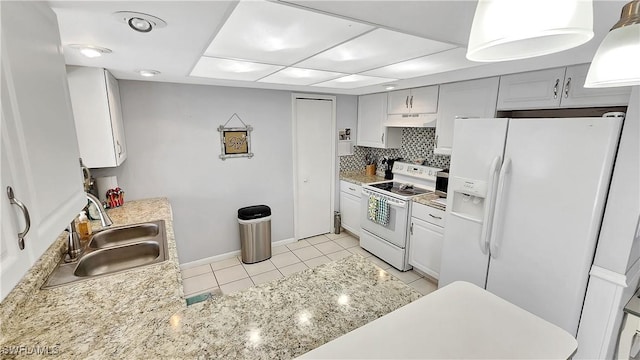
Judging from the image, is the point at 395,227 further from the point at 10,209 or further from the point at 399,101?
the point at 10,209

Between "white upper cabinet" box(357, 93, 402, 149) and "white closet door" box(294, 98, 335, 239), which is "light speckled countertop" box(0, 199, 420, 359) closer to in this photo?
"white closet door" box(294, 98, 335, 239)

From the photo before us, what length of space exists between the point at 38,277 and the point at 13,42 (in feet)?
4.03

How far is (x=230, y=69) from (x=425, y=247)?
264 cm

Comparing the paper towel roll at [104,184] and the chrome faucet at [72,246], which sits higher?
the paper towel roll at [104,184]

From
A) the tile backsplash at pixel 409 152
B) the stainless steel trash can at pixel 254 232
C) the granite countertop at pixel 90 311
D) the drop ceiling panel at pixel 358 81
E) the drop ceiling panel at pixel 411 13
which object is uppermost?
the drop ceiling panel at pixel 358 81

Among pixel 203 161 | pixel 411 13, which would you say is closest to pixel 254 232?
pixel 203 161

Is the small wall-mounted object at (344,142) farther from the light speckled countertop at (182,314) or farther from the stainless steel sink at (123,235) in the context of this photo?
the light speckled countertop at (182,314)

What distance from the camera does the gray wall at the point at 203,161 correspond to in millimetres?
2906

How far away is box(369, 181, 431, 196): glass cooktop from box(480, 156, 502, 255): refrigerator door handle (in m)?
1.15

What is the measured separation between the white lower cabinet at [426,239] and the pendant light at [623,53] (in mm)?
2098

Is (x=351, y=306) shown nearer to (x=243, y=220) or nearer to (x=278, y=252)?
(x=243, y=220)

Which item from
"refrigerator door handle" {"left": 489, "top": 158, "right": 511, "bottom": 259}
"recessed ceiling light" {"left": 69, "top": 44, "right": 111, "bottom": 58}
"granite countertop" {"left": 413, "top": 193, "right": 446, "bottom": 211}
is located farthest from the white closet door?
"refrigerator door handle" {"left": 489, "top": 158, "right": 511, "bottom": 259}

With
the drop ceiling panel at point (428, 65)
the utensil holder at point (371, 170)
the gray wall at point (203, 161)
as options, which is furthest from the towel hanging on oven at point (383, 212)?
the drop ceiling panel at point (428, 65)

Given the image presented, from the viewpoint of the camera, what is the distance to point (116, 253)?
193 centimetres
